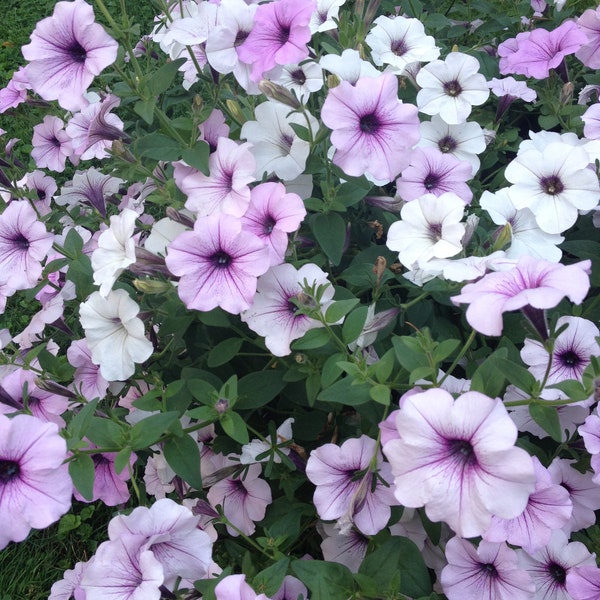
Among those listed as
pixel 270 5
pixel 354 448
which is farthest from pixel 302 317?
pixel 270 5

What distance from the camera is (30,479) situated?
1145mm

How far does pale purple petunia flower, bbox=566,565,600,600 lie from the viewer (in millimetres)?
1257

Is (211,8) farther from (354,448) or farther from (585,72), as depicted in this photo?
(585,72)

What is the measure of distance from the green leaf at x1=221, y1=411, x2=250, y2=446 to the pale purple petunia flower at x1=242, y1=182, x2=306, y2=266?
33 cm

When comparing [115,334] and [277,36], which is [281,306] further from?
[277,36]

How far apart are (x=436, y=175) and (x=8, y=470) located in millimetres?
1143

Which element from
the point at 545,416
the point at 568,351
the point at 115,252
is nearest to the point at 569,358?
the point at 568,351

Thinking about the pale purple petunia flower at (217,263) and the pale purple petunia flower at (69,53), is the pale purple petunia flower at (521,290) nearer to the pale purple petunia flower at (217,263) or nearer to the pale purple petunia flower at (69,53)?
the pale purple petunia flower at (217,263)

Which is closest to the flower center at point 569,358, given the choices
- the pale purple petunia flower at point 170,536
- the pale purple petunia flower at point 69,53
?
the pale purple petunia flower at point 170,536

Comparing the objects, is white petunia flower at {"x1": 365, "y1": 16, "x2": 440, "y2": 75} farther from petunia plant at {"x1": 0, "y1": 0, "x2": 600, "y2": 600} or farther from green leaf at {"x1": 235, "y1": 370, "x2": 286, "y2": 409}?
green leaf at {"x1": 235, "y1": 370, "x2": 286, "y2": 409}

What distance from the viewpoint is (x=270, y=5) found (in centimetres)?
148

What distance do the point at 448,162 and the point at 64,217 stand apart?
140cm

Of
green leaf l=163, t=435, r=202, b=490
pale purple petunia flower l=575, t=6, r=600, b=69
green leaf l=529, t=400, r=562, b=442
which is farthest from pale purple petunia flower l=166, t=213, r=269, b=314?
pale purple petunia flower l=575, t=6, r=600, b=69

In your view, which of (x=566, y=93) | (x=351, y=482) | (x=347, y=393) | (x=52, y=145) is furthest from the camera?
(x=52, y=145)
